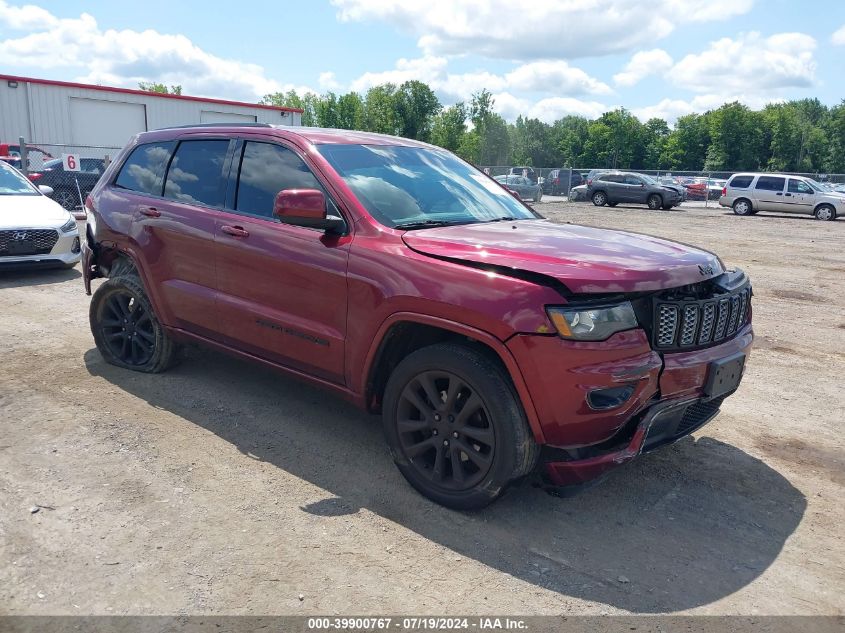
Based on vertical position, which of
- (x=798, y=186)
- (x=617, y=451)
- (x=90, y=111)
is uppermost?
(x=90, y=111)

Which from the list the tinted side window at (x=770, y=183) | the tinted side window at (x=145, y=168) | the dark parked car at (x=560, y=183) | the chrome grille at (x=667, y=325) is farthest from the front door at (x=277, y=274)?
the dark parked car at (x=560, y=183)

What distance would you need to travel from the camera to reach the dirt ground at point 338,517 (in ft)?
9.37

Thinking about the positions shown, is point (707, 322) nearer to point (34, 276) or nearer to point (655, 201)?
point (34, 276)

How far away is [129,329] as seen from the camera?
17.6 feet

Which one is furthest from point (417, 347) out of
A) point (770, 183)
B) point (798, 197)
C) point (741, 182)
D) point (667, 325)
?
point (741, 182)

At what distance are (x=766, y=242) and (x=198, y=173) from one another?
1582cm

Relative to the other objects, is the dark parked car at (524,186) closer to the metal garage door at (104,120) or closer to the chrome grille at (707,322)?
the metal garage door at (104,120)

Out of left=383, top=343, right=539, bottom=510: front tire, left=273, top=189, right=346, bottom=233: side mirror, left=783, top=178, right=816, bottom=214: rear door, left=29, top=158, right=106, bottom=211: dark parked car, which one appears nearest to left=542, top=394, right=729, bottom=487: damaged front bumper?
left=383, top=343, right=539, bottom=510: front tire

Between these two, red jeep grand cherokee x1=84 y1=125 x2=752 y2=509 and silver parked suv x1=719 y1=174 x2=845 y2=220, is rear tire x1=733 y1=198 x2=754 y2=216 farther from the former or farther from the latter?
red jeep grand cherokee x1=84 y1=125 x2=752 y2=509

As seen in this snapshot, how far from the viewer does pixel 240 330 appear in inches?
173

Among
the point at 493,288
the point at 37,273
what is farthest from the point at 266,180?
the point at 37,273

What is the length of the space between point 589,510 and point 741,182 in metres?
29.1

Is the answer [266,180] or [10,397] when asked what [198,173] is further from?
[10,397]

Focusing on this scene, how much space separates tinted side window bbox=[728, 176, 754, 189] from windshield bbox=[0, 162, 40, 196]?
26.8 meters
